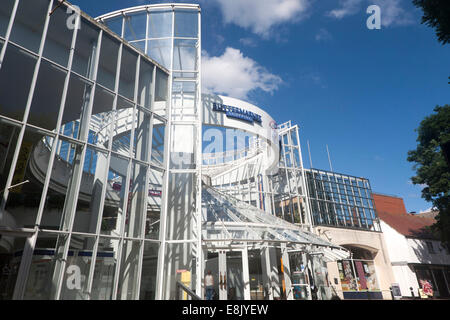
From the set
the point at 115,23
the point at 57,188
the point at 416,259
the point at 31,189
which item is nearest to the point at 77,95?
the point at 115,23

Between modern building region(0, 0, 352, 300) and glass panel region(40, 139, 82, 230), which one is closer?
modern building region(0, 0, 352, 300)

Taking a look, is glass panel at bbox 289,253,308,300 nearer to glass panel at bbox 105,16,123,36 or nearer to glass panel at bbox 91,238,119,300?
glass panel at bbox 91,238,119,300

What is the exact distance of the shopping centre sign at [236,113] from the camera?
54.6 ft

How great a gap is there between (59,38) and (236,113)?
10.4m

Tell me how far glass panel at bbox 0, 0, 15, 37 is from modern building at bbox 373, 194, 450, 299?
102 ft

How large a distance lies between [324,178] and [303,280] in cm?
1448

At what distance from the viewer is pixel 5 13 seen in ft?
24.8

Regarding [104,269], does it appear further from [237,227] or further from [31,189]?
[31,189]

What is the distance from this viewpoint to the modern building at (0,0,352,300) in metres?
7.28

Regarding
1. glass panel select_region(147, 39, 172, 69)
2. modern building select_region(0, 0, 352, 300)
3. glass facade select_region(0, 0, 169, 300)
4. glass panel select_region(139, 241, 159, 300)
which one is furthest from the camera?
glass panel select_region(147, 39, 172, 69)

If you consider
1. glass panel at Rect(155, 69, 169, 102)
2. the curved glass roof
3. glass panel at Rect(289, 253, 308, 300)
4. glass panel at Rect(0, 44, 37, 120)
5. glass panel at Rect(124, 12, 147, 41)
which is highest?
glass panel at Rect(124, 12, 147, 41)

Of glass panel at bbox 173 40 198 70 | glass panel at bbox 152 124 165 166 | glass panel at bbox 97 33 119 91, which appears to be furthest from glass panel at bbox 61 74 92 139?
glass panel at bbox 173 40 198 70

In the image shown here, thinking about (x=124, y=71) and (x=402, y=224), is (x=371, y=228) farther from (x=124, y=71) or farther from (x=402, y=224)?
(x=124, y=71)
